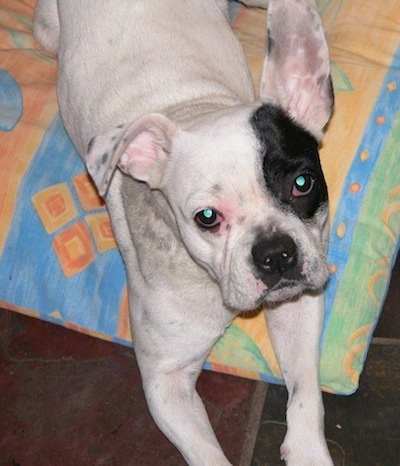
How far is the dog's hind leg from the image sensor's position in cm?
488

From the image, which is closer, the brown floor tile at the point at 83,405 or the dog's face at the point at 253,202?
the dog's face at the point at 253,202

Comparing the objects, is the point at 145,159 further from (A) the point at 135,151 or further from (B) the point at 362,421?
(B) the point at 362,421

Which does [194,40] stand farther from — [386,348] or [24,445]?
[24,445]

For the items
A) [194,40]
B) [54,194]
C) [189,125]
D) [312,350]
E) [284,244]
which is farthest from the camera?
[54,194]

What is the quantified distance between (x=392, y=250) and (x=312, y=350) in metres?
0.66

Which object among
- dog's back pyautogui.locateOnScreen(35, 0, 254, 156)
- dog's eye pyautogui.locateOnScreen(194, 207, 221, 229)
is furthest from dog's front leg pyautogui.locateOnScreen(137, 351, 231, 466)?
dog's back pyautogui.locateOnScreen(35, 0, 254, 156)

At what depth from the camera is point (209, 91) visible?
4.03 m

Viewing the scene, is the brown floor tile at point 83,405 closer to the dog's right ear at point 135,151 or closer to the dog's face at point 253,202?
the dog's face at point 253,202

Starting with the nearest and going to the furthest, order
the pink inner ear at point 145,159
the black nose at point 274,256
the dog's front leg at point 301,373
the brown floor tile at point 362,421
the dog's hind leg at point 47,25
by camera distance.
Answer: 1. the black nose at point 274,256
2. the pink inner ear at point 145,159
3. the dog's front leg at point 301,373
4. the brown floor tile at point 362,421
5. the dog's hind leg at point 47,25

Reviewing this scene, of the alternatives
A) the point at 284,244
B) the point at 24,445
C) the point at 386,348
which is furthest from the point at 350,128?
the point at 24,445

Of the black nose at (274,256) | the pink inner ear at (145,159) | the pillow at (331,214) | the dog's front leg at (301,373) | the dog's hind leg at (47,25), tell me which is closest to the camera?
the black nose at (274,256)

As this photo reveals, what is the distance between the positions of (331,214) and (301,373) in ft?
2.53

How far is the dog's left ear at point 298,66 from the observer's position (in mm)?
3410

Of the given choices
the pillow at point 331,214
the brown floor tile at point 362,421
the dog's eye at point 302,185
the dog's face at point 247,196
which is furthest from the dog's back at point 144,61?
the brown floor tile at point 362,421
